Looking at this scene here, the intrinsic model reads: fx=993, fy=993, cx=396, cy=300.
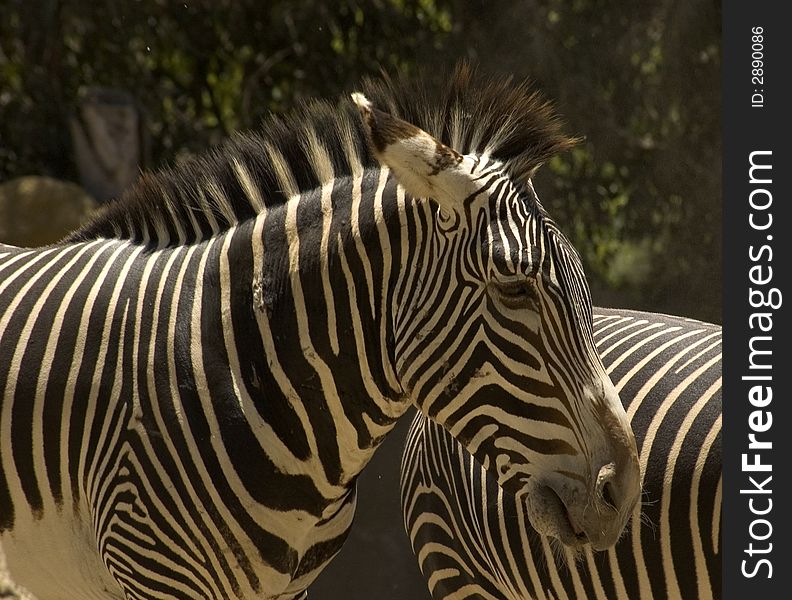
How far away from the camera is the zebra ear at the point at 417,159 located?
8.98 feet

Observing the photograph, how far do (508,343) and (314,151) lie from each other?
3.03ft

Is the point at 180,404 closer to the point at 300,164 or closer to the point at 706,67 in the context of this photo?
the point at 300,164

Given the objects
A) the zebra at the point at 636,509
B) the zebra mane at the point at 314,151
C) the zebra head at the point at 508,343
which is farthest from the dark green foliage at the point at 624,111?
the zebra head at the point at 508,343

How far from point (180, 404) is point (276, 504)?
0.42 m

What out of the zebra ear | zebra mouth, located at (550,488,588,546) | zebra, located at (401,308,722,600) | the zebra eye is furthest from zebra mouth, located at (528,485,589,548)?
the zebra ear

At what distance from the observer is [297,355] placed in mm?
3010

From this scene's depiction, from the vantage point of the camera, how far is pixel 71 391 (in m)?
3.08

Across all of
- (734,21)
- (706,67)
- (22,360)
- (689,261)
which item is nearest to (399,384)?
(22,360)

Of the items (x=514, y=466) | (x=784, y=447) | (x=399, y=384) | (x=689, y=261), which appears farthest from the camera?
(x=689, y=261)

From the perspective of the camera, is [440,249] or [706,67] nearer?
[440,249]

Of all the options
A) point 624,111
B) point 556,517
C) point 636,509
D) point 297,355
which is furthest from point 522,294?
point 624,111

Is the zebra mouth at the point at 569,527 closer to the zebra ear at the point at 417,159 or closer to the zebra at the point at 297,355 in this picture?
the zebra at the point at 297,355

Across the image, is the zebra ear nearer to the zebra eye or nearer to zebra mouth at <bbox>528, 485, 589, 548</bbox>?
the zebra eye

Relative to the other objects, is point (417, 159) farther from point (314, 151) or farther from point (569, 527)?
point (569, 527)
